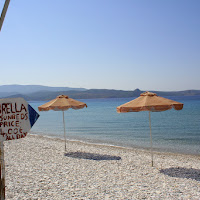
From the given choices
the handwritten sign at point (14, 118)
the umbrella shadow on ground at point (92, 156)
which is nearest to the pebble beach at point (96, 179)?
the umbrella shadow on ground at point (92, 156)

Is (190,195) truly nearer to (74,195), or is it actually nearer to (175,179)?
(175,179)

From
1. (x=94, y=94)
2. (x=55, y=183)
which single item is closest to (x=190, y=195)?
(x=55, y=183)

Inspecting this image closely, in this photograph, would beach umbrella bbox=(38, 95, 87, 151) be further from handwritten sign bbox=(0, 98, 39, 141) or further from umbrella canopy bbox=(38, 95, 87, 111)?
handwritten sign bbox=(0, 98, 39, 141)

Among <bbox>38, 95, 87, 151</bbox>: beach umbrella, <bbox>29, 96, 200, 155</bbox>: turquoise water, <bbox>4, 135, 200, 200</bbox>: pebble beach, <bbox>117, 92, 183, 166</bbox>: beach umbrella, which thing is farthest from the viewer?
<bbox>29, 96, 200, 155</bbox>: turquoise water

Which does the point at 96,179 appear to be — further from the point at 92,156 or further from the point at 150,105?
the point at 92,156

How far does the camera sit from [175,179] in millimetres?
6770

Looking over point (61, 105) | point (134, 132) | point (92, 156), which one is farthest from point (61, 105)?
point (134, 132)

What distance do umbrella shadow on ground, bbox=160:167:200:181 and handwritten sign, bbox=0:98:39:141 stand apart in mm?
5467

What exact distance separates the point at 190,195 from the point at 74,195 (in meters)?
2.53

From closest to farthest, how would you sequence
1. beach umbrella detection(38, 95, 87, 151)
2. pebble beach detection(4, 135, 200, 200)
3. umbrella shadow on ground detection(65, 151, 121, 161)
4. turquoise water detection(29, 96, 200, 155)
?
pebble beach detection(4, 135, 200, 200)
umbrella shadow on ground detection(65, 151, 121, 161)
beach umbrella detection(38, 95, 87, 151)
turquoise water detection(29, 96, 200, 155)

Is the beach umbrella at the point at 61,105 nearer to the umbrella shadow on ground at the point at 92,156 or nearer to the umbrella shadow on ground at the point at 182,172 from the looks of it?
the umbrella shadow on ground at the point at 92,156

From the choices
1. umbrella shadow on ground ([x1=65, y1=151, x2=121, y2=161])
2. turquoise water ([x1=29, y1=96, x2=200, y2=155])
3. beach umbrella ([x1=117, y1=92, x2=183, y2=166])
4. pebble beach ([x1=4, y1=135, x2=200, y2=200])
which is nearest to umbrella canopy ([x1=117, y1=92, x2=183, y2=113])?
Answer: beach umbrella ([x1=117, y1=92, x2=183, y2=166])

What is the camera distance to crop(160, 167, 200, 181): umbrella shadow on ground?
7.27m

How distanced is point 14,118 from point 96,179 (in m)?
3.82
